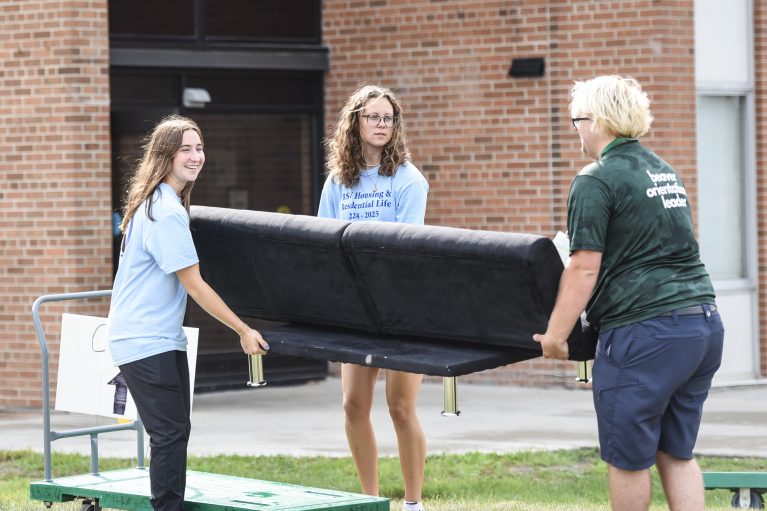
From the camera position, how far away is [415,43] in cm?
1373

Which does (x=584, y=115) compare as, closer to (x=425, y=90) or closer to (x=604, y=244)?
(x=604, y=244)

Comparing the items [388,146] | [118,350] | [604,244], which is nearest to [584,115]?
[604,244]

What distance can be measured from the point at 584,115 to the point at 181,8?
7.92m

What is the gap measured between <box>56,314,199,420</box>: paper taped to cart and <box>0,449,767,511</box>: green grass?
82 centimetres

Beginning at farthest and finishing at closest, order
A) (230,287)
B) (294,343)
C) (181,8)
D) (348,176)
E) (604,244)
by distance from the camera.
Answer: (181,8) < (348,176) < (230,287) < (294,343) < (604,244)

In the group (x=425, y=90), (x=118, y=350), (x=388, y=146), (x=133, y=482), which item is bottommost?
(x=133, y=482)

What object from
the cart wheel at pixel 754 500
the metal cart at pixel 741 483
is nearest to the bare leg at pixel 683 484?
the metal cart at pixel 741 483

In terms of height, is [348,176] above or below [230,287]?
above

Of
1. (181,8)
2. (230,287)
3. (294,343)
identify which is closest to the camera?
(294,343)

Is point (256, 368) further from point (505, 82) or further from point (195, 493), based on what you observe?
point (505, 82)

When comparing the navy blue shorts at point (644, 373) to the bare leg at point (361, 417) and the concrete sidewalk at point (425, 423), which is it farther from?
the concrete sidewalk at point (425, 423)

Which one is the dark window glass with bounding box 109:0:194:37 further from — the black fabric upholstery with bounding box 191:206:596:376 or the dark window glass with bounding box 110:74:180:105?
the black fabric upholstery with bounding box 191:206:596:376

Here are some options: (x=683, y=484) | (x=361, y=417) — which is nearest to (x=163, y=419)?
(x=361, y=417)

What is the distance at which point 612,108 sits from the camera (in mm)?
5508
